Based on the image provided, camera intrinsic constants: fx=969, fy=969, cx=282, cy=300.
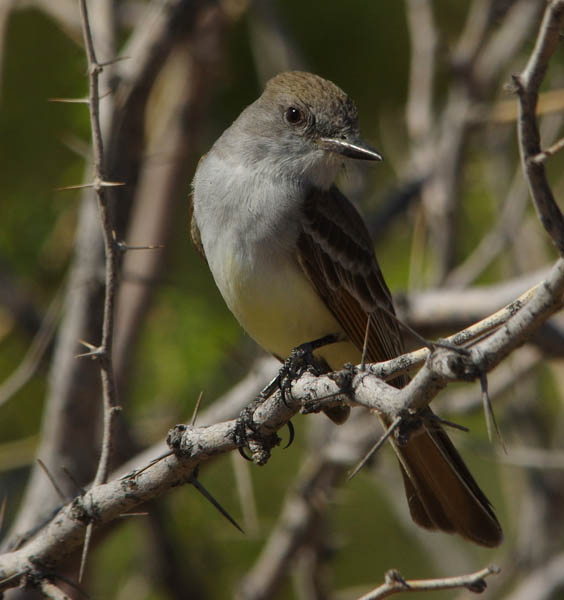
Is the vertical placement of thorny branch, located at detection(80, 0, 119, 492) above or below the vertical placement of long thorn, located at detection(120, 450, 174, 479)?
above

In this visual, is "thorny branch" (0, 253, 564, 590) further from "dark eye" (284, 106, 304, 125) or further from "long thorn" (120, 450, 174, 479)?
"dark eye" (284, 106, 304, 125)

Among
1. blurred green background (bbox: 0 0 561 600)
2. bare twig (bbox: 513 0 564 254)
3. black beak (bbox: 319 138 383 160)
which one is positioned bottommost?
blurred green background (bbox: 0 0 561 600)

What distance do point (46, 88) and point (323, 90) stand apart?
9.96ft

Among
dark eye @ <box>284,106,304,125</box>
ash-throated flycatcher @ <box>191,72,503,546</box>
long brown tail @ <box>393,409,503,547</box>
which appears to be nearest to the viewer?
long brown tail @ <box>393,409,503,547</box>

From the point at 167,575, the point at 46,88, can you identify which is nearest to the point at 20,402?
the point at 167,575

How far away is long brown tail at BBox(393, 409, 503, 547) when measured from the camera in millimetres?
3576

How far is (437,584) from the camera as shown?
227 cm

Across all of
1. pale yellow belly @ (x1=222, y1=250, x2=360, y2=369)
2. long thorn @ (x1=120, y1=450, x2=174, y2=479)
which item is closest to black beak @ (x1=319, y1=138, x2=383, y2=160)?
pale yellow belly @ (x1=222, y1=250, x2=360, y2=369)

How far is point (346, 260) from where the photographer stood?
415 cm

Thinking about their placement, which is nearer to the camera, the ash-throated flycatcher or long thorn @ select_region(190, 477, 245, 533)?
long thorn @ select_region(190, 477, 245, 533)

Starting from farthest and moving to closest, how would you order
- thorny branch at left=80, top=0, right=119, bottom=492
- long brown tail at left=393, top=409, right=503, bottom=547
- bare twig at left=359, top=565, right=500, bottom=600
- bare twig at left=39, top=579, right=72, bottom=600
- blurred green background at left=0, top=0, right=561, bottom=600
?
1. blurred green background at left=0, top=0, right=561, bottom=600
2. long brown tail at left=393, top=409, right=503, bottom=547
3. bare twig at left=39, top=579, right=72, bottom=600
4. thorny branch at left=80, top=0, right=119, bottom=492
5. bare twig at left=359, top=565, right=500, bottom=600

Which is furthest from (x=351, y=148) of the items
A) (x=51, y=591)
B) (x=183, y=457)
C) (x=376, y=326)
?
(x=51, y=591)

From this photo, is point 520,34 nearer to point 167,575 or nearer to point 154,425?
point 154,425

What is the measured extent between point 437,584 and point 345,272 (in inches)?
78.4
